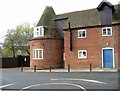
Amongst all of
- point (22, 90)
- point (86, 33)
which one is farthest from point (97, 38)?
point (22, 90)

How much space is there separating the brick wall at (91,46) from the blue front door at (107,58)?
582 mm

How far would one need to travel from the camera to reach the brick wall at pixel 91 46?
1580 inches

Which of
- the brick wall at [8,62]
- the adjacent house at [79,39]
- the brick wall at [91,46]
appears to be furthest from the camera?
the brick wall at [8,62]

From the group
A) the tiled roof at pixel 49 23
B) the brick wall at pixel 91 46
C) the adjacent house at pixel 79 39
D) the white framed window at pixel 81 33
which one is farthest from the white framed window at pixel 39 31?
the white framed window at pixel 81 33

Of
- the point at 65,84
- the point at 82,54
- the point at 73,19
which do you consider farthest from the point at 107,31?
the point at 65,84

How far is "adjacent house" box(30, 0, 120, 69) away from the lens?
133ft

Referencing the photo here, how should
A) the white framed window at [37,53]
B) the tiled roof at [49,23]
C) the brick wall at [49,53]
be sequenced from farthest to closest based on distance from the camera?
the tiled roof at [49,23] → the white framed window at [37,53] → the brick wall at [49,53]

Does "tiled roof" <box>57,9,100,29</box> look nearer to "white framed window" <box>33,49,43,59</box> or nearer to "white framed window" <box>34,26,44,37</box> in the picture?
"white framed window" <box>34,26,44,37</box>

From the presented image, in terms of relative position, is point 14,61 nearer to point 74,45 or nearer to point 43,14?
point 43,14

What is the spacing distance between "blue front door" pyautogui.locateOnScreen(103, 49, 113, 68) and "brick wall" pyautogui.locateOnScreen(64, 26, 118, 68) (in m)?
0.58

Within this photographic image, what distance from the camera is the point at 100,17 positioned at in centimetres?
4175

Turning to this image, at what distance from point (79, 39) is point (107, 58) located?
523 centimetres

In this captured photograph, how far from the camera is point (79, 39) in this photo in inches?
1710

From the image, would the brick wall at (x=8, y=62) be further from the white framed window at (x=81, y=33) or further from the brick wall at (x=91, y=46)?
the white framed window at (x=81, y=33)
